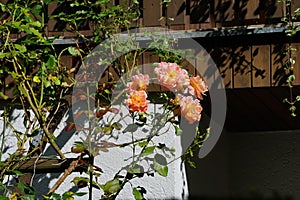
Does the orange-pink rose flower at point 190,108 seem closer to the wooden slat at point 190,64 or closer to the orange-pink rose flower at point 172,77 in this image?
the orange-pink rose flower at point 172,77

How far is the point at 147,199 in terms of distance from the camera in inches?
164

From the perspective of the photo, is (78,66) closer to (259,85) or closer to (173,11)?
(173,11)

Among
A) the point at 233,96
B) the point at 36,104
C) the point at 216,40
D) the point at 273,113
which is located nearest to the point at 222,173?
the point at 273,113

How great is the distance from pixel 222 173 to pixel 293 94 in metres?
1.67

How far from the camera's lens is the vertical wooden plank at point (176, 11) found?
4258mm

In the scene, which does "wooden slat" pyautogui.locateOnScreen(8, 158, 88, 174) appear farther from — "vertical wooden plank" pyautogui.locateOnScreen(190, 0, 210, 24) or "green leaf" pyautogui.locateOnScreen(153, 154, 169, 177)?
"vertical wooden plank" pyautogui.locateOnScreen(190, 0, 210, 24)

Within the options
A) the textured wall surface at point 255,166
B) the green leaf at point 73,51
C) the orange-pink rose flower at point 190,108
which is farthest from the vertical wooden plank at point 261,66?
the textured wall surface at point 255,166

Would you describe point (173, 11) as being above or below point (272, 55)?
above

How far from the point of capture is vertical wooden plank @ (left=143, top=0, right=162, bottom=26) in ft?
14.1

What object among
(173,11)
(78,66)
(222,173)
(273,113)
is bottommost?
(222,173)

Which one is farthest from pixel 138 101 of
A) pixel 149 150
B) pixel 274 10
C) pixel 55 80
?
pixel 274 10

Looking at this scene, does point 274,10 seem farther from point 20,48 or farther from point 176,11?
point 20,48

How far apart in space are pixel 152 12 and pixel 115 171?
903 mm

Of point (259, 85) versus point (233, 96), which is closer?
point (259, 85)
